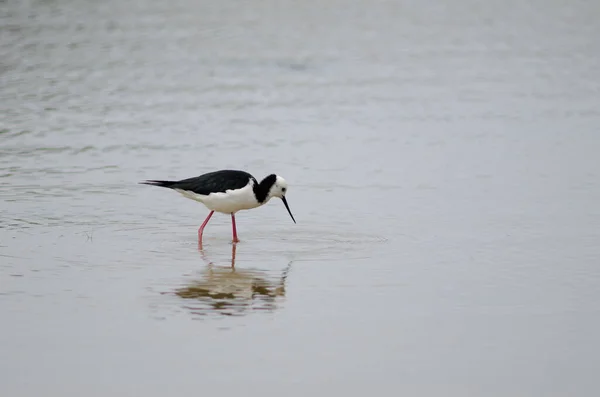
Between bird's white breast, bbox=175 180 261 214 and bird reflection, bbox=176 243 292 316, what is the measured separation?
1280mm

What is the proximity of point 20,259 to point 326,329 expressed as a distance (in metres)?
3.09

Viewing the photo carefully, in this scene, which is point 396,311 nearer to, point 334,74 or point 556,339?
point 556,339

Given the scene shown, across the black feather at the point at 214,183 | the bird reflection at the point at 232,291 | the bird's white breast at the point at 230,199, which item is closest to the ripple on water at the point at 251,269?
the bird reflection at the point at 232,291

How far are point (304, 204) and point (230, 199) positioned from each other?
123cm

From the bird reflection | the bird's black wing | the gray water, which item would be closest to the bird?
the bird's black wing

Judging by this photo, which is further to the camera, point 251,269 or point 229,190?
point 229,190

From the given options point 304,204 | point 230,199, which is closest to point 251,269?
point 230,199

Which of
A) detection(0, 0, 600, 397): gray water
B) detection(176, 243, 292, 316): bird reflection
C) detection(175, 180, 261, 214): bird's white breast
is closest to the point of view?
detection(0, 0, 600, 397): gray water

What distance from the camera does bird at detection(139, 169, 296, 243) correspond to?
35.7 feet

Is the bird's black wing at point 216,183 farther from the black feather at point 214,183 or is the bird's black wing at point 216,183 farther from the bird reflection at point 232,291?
Result: the bird reflection at point 232,291

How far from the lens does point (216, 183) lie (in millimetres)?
10953

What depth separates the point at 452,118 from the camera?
16125 millimetres

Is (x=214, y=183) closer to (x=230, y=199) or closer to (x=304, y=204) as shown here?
(x=230, y=199)

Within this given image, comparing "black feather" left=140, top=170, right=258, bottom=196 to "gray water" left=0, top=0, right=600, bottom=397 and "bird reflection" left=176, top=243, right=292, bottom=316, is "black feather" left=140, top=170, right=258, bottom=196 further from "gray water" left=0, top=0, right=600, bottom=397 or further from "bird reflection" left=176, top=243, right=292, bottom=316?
"bird reflection" left=176, top=243, right=292, bottom=316
